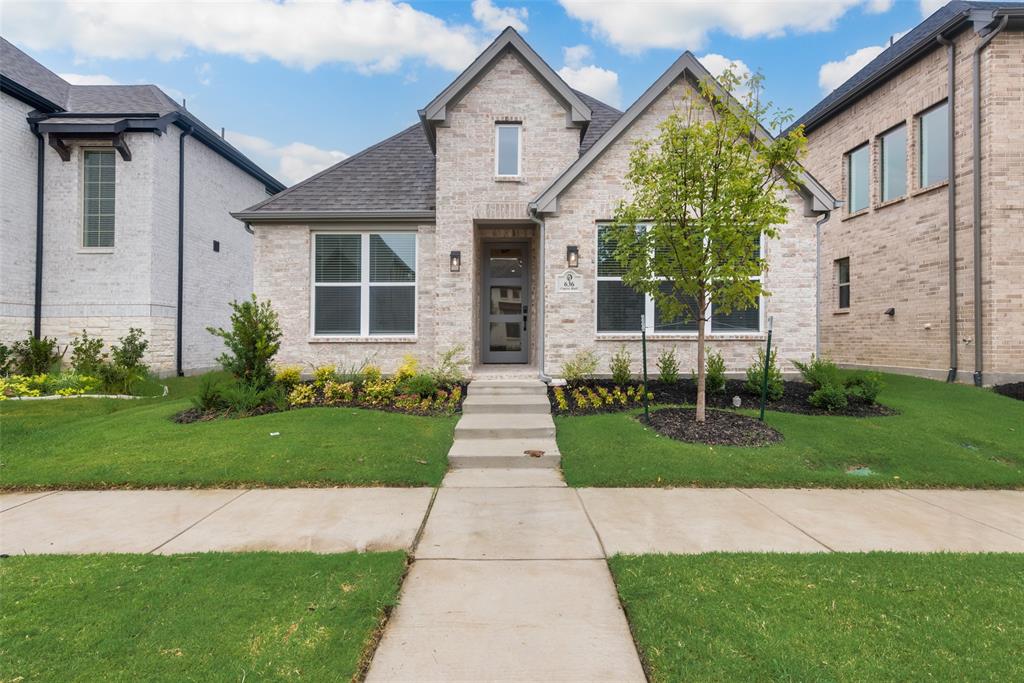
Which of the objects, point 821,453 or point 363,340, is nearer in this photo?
point 821,453

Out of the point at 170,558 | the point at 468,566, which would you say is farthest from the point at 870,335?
the point at 170,558

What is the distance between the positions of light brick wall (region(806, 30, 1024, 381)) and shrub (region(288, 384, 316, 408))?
43.1 feet

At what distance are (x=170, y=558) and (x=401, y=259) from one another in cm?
770

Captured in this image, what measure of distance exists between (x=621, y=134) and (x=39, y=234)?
46.8 feet

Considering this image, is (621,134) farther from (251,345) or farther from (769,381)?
(251,345)

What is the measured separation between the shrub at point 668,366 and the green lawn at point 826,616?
5.66m

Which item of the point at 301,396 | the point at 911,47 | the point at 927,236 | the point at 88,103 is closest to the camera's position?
the point at 301,396

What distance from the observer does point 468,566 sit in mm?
3100

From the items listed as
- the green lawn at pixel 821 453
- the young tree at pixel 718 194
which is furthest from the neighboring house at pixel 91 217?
the young tree at pixel 718 194

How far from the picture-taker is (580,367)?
898cm

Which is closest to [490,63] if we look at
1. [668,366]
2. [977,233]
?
[668,366]

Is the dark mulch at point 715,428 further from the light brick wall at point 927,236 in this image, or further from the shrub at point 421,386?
the light brick wall at point 927,236

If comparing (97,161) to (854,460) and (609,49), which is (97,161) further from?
(854,460)

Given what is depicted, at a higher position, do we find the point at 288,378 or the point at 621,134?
the point at 621,134
